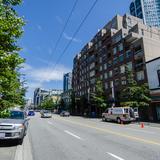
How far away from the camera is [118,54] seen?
4784cm

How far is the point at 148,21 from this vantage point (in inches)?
6211

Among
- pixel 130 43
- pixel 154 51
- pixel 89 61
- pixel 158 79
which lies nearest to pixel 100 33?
pixel 89 61

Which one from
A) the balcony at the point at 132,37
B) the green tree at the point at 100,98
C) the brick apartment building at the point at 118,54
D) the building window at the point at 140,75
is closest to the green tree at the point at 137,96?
the brick apartment building at the point at 118,54

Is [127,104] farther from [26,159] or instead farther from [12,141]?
[26,159]

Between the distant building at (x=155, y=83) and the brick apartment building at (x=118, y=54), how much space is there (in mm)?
2757

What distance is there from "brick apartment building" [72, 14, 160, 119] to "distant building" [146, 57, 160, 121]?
9.04 ft

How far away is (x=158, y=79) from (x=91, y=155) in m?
26.9

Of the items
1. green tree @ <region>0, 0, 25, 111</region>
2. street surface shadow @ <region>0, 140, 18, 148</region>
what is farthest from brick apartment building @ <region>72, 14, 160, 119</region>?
green tree @ <region>0, 0, 25, 111</region>

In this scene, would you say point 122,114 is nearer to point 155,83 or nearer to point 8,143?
point 155,83

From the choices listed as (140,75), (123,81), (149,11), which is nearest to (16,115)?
(140,75)

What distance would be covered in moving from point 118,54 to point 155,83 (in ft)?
57.9

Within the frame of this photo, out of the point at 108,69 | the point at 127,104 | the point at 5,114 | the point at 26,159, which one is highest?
the point at 108,69

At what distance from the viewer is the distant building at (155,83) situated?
3136cm

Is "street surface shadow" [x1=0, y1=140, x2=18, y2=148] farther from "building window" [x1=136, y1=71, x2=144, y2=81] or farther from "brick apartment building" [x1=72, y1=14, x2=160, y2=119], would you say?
"building window" [x1=136, y1=71, x2=144, y2=81]
